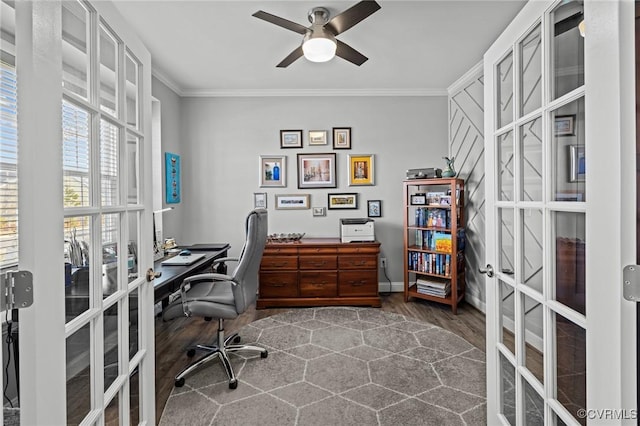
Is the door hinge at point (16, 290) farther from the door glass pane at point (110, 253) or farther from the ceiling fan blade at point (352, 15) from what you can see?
the ceiling fan blade at point (352, 15)

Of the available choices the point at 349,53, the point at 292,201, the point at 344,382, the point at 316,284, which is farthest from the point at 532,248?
the point at 292,201

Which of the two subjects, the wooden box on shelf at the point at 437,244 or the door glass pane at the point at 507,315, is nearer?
the door glass pane at the point at 507,315

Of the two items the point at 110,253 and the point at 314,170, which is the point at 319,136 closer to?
the point at 314,170

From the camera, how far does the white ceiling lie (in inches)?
88.0

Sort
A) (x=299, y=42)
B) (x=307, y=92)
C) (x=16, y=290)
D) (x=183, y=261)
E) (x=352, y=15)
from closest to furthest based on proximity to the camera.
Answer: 1. (x=16, y=290)
2. (x=352, y=15)
3. (x=183, y=261)
4. (x=299, y=42)
5. (x=307, y=92)

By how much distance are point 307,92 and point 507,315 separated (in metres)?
3.32

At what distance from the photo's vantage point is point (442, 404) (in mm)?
1840

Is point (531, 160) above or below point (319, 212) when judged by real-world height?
above

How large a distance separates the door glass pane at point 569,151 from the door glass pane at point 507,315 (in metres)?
0.50

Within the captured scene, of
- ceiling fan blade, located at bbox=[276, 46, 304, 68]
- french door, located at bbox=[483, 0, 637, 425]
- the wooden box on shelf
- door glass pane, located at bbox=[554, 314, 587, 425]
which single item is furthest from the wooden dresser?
door glass pane, located at bbox=[554, 314, 587, 425]

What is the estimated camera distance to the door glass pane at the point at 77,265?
0.91 m

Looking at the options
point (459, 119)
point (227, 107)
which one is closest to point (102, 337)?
point (227, 107)

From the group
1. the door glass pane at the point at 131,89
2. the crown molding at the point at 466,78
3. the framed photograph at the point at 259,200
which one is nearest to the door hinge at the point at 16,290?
the door glass pane at the point at 131,89

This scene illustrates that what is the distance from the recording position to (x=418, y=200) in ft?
11.9
